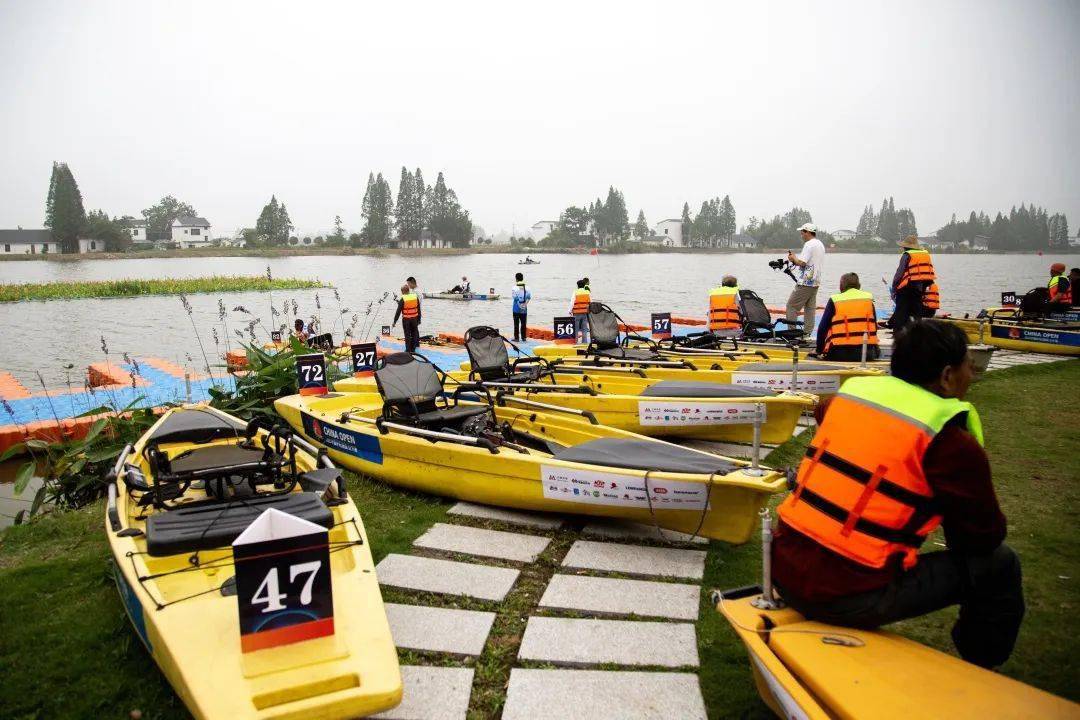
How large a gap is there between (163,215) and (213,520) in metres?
156

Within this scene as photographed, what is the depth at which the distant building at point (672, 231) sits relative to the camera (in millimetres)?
149250

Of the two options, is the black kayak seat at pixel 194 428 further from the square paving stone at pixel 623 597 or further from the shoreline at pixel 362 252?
the shoreline at pixel 362 252

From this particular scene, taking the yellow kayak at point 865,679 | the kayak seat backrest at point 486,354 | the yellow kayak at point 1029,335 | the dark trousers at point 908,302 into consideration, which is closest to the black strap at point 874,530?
the yellow kayak at point 865,679

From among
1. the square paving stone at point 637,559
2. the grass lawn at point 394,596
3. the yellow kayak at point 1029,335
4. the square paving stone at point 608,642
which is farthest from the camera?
the yellow kayak at point 1029,335

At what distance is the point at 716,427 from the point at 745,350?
138 inches

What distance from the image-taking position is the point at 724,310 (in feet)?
37.6

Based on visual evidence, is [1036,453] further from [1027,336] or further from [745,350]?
[1027,336]

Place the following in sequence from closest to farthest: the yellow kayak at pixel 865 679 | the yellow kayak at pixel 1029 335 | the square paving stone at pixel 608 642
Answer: the yellow kayak at pixel 865 679 → the square paving stone at pixel 608 642 → the yellow kayak at pixel 1029 335

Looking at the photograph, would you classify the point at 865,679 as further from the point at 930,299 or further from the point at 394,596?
the point at 930,299

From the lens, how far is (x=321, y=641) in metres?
3.07

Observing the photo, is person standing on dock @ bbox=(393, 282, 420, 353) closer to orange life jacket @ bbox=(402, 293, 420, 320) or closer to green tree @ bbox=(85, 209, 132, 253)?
orange life jacket @ bbox=(402, 293, 420, 320)

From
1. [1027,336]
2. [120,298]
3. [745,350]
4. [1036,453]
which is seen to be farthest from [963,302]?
[120,298]

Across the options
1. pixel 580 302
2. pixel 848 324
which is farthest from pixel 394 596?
pixel 580 302

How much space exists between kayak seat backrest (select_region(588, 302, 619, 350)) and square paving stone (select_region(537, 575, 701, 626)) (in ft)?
19.9
